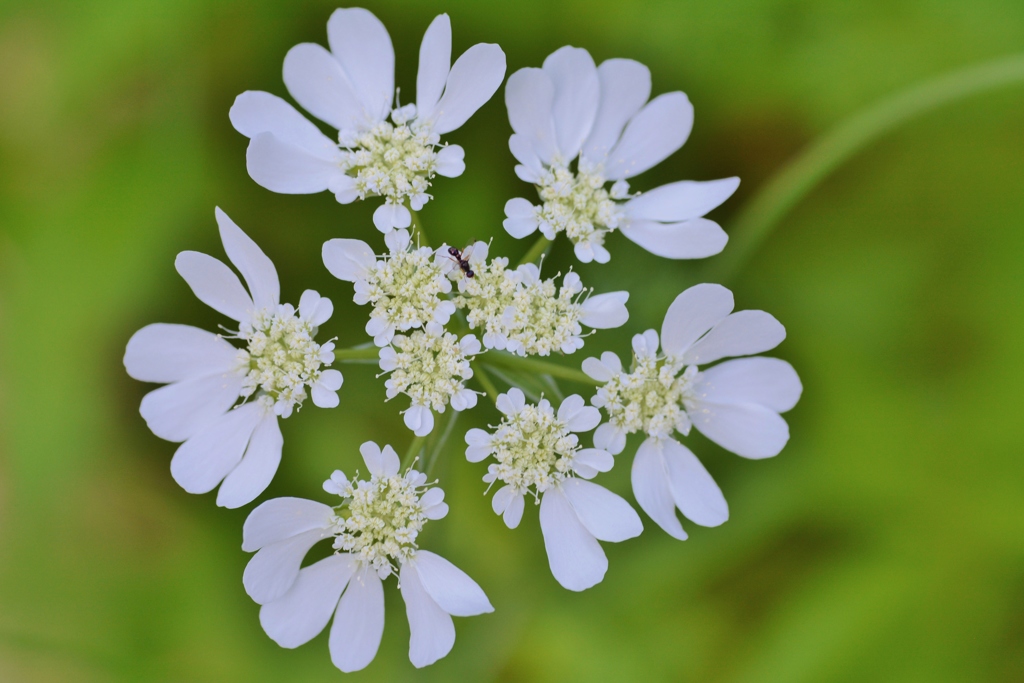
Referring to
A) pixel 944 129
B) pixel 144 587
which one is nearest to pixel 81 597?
pixel 144 587

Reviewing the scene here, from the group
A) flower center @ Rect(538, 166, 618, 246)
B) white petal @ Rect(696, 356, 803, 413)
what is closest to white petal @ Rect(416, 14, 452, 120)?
flower center @ Rect(538, 166, 618, 246)

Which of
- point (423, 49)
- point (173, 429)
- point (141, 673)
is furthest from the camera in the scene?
point (141, 673)

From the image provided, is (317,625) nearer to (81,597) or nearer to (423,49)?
(81,597)

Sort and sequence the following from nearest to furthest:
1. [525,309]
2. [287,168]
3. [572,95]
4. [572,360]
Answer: [525,309]
[287,168]
[572,95]
[572,360]

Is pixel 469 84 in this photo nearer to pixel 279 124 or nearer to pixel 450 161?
pixel 450 161

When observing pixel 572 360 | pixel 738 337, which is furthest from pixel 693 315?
pixel 572 360

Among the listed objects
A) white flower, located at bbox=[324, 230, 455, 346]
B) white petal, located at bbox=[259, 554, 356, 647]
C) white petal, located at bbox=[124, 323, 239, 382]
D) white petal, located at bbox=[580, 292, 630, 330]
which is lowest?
white petal, located at bbox=[259, 554, 356, 647]

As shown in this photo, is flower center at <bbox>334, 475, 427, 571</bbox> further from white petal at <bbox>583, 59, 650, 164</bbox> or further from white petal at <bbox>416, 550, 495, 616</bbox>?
white petal at <bbox>583, 59, 650, 164</bbox>
